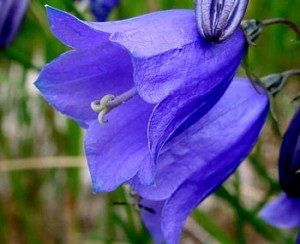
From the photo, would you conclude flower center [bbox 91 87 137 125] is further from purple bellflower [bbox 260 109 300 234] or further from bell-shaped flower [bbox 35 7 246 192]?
purple bellflower [bbox 260 109 300 234]

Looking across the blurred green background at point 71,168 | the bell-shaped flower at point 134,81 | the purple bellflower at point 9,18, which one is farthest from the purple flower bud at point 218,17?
the purple bellflower at point 9,18

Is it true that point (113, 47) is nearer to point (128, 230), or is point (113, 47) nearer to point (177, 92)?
point (177, 92)

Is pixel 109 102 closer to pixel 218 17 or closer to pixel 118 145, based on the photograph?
pixel 118 145

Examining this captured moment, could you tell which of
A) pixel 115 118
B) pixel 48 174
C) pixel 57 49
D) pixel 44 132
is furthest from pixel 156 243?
pixel 44 132

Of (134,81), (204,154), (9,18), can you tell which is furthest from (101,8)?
(134,81)

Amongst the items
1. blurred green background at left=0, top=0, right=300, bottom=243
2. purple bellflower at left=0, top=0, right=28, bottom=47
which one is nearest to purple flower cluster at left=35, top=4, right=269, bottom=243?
blurred green background at left=0, top=0, right=300, bottom=243
